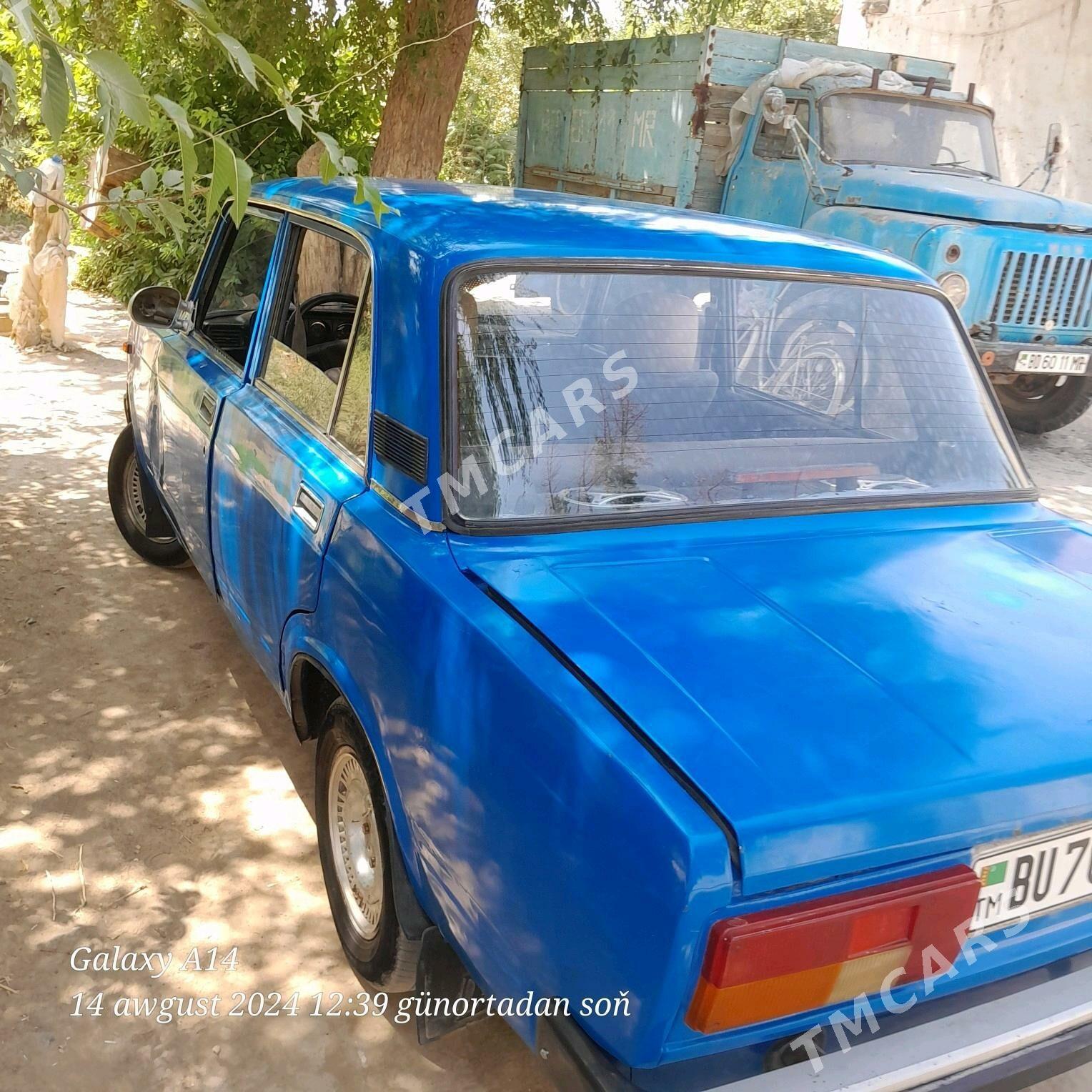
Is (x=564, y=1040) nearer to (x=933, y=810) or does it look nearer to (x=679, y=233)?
(x=933, y=810)

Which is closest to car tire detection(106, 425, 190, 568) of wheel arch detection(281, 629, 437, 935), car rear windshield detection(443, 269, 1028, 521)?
wheel arch detection(281, 629, 437, 935)

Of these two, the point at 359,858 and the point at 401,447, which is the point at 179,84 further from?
the point at 359,858

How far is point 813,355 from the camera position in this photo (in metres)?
2.81

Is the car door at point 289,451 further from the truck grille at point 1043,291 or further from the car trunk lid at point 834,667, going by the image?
the truck grille at point 1043,291

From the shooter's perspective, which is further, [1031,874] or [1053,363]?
[1053,363]

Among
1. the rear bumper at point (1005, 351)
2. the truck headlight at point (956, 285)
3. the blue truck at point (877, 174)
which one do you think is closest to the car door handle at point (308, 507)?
the blue truck at point (877, 174)

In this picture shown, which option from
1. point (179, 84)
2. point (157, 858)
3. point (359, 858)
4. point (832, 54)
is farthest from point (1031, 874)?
point (179, 84)

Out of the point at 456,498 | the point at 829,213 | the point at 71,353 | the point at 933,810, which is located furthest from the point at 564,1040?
the point at 71,353

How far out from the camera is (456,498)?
224 centimetres

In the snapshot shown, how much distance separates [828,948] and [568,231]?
68.3 inches

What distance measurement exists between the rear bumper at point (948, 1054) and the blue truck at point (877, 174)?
6342mm

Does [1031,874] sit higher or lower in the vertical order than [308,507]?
lower

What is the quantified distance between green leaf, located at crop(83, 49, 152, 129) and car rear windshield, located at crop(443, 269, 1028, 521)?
0.86 meters

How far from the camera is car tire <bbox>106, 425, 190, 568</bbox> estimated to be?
4.89 meters
